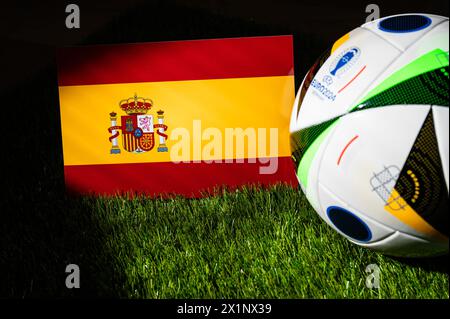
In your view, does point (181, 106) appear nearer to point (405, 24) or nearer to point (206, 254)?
point (206, 254)

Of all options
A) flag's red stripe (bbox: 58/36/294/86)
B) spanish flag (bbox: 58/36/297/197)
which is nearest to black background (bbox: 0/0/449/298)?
spanish flag (bbox: 58/36/297/197)

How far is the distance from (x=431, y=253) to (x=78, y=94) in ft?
5.94

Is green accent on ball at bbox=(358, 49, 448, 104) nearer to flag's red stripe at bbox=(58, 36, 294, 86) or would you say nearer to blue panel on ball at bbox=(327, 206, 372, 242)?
blue panel on ball at bbox=(327, 206, 372, 242)

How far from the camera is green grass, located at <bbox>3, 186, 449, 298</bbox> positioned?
2504 millimetres

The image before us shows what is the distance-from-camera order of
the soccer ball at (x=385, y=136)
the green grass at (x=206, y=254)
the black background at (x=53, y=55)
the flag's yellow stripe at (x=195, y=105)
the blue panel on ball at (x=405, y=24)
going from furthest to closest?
the flag's yellow stripe at (x=195, y=105) → the black background at (x=53, y=55) → the green grass at (x=206, y=254) → the blue panel on ball at (x=405, y=24) → the soccer ball at (x=385, y=136)

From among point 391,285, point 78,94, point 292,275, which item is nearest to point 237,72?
point 78,94

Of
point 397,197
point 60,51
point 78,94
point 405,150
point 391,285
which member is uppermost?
point 60,51

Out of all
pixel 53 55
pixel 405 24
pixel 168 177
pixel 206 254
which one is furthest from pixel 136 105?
pixel 53 55

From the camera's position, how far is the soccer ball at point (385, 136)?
213 centimetres

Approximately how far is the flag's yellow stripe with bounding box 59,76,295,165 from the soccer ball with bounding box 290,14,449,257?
0.48m

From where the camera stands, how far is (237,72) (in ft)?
9.61

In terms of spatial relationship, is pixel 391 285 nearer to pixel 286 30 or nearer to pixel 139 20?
A: pixel 286 30

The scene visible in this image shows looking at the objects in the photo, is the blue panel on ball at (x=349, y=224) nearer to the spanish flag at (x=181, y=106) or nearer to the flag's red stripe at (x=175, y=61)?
the spanish flag at (x=181, y=106)

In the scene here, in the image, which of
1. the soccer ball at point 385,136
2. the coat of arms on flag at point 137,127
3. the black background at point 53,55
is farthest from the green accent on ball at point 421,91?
the black background at point 53,55
